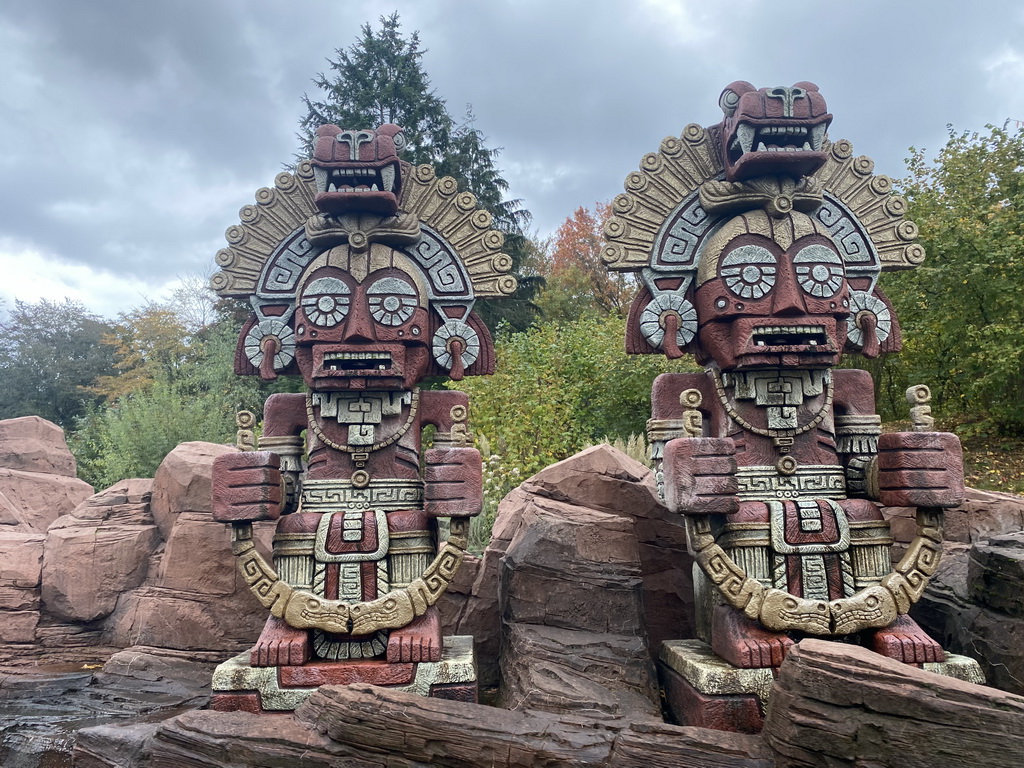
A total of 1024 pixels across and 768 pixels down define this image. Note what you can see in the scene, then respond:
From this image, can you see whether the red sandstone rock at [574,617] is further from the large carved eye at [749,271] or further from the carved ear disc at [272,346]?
the carved ear disc at [272,346]

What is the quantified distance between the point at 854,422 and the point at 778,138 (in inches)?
62.3

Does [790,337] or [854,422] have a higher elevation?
[790,337]

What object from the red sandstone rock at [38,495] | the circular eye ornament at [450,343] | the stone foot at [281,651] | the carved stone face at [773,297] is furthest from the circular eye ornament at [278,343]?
the red sandstone rock at [38,495]

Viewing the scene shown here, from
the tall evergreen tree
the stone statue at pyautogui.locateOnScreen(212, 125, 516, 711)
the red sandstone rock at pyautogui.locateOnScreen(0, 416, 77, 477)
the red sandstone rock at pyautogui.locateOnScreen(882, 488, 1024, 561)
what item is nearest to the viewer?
the stone statue at pyautogui.locateOnScreen(212, 125, 516, 711)

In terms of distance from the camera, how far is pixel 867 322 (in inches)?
147

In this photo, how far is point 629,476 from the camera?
470 centimetres

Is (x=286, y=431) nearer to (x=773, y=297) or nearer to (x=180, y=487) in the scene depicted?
(x=180, y=487)

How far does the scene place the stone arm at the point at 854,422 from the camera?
12.1ft

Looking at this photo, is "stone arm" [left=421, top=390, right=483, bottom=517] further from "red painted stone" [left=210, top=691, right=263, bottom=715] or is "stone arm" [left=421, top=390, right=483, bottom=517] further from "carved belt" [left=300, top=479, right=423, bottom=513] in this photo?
"red painted stone" [left=210, top=691, right=263, bottom=715]

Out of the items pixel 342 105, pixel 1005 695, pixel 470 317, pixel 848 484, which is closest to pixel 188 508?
pixel 470 317

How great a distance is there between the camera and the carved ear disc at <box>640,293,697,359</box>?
3.64 metres

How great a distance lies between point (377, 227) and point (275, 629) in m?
2.17

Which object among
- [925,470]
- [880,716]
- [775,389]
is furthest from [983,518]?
[880,716]

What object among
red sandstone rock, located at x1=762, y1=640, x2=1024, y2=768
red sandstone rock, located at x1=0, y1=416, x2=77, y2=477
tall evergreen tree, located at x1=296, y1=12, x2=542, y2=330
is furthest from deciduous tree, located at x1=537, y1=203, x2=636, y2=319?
red sandstone rock, located at x1=762, y1=640, x2=1024, y2=768
